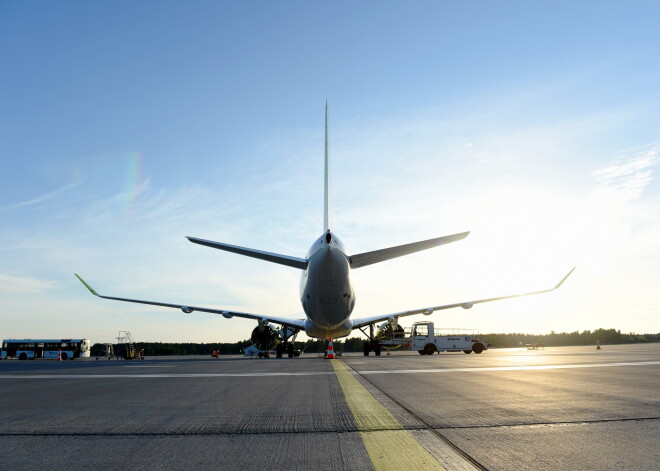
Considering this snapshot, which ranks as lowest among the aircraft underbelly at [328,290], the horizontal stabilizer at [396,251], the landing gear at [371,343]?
the landing gear at [371,343]

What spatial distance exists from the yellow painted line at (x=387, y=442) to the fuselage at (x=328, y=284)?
14.2 metres

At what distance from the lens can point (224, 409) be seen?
239 inches

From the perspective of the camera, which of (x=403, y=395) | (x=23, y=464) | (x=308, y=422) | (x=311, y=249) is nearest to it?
(x=23, y=464)

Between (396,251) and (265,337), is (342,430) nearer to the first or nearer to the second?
(396,251)

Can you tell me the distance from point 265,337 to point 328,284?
43.2 feet

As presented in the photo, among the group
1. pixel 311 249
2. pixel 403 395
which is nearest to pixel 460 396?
pixel 403 395

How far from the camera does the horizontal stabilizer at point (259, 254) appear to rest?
63.0 ft

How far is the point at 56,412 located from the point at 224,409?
1958 millimetres

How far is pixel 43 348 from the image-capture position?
59.6 metres

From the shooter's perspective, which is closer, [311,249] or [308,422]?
[308,422]

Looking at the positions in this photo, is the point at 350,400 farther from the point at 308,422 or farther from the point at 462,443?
the point at 462,443

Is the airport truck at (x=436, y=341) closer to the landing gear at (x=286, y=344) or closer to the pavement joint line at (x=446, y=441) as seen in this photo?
the landing gear at (x=286, y=344)

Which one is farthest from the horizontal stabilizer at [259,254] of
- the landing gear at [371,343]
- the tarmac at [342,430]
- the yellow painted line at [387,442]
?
the landing gear at [371,343]

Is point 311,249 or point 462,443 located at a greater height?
point 311,249
